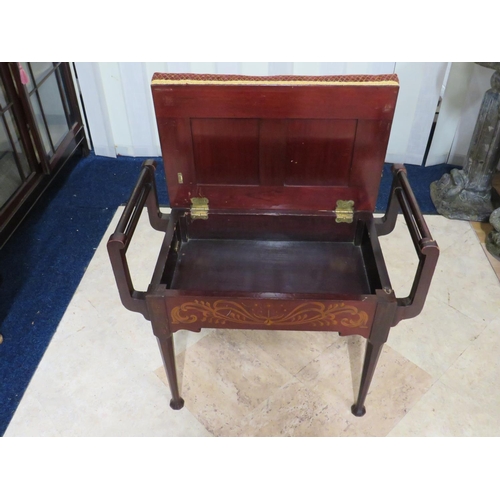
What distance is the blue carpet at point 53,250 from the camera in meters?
1.69

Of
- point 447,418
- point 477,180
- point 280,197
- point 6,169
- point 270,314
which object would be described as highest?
point 280,197

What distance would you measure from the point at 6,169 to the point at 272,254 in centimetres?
146

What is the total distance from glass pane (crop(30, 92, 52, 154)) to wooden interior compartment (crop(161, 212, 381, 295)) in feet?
4.52

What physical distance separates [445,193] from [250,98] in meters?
1.52

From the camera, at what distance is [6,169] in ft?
7.22

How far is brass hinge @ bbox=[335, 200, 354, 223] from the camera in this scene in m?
1.45

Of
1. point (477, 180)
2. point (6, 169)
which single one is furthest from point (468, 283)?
point (6, 169)

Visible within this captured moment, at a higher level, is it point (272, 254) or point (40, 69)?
point (40, 69)

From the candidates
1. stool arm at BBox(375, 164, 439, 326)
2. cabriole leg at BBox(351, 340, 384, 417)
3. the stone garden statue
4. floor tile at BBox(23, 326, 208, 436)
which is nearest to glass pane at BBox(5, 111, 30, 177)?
floor tile at BBox(23, 326, 208, 436)

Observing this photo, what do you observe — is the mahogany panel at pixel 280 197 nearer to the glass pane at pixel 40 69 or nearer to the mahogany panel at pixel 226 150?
the mahogany panel at pixel 226 150

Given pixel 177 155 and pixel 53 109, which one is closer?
pixel 177 155

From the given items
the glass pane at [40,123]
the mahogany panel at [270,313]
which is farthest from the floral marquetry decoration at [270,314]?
the glass pane at [40,123]

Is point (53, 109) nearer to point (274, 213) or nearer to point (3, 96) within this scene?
point (3, 96)

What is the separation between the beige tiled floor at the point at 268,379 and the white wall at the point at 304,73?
1.11 meters
